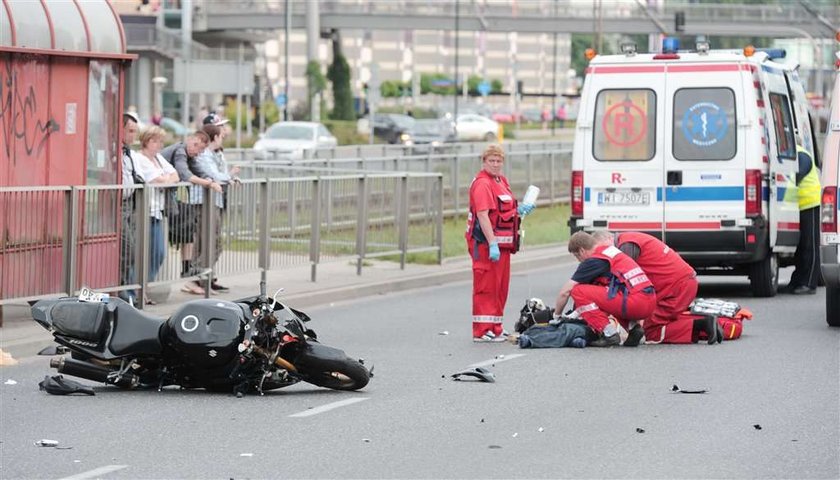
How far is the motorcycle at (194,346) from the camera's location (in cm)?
999

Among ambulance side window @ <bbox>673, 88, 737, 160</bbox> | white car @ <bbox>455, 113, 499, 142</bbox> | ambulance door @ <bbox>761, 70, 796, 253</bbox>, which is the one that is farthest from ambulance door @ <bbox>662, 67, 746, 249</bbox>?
white car @ <bbox>455, 113, 499, 142</bbox>

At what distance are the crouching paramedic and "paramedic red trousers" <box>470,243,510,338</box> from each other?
0.77 m

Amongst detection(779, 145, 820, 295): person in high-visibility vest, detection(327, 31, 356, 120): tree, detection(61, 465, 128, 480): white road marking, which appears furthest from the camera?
detection(327, 31, 356, 120): tree

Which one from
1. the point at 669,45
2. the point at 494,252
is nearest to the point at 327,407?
the point at 494,252

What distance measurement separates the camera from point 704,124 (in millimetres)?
17297

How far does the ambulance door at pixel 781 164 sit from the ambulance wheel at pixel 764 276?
0.17 metres

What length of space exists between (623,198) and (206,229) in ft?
15.0

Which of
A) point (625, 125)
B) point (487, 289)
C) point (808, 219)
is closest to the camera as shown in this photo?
point (487, 289)

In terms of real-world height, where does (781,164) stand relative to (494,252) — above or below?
above

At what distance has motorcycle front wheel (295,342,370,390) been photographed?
34.1ft

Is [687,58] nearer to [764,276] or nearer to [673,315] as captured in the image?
[764,276]

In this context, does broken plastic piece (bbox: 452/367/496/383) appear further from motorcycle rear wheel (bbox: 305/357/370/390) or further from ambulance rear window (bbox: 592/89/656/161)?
ambulance rear window (bbox: 592/89/656/161)

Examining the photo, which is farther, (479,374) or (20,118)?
(20,118)

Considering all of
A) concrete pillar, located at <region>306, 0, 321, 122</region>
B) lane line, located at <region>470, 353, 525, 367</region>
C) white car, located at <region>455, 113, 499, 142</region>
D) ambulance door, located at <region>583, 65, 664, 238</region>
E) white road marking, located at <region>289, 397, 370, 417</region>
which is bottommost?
lane line, located at <region>470, 353, 525, 367</region>
